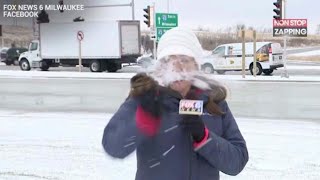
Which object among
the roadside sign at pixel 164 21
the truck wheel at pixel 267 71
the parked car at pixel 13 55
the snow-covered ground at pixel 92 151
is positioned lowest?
the snow-covered ground at pixel 92 151

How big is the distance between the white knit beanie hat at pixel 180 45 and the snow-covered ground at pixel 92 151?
2.29m

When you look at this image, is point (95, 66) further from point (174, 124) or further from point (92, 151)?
point (174, 124)

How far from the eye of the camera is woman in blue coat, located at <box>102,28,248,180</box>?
6.92 ft

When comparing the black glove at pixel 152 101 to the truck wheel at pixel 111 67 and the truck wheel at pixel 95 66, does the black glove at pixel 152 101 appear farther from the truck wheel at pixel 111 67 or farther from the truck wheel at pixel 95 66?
the truck wheel at pixel 111 67

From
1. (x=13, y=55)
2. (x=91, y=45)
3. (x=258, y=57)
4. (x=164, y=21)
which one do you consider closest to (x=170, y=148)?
(x=164, y=21)

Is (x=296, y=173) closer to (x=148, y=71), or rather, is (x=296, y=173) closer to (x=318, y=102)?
(x=148, y=71)

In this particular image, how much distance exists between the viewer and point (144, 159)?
7.37ft

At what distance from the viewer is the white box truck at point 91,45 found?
106 feet

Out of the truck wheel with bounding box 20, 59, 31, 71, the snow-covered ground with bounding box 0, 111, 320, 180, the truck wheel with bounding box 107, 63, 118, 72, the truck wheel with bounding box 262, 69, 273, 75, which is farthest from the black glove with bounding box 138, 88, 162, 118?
the truck wheel with bounding box 20, 59, 31, 71

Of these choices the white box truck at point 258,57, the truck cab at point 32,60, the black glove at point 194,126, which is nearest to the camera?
the black glove at point 194,126

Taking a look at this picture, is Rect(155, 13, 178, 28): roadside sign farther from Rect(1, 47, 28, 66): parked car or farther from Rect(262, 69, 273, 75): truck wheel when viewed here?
Rect(1, 47, 28, 66): parked car

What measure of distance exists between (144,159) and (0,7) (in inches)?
2528

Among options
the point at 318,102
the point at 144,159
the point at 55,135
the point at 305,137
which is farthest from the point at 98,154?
the point at 318,102

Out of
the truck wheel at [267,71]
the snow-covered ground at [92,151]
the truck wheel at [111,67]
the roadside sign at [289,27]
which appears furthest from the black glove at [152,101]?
the truck wheel at [111,67]
